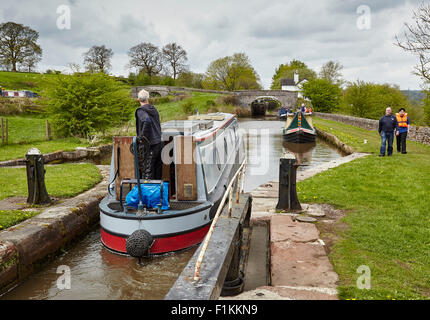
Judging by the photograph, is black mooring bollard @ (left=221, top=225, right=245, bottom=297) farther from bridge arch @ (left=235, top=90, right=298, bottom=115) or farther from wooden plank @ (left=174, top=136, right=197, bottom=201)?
bridge arch @ (left=235, top=90, right=298, bottom=115)

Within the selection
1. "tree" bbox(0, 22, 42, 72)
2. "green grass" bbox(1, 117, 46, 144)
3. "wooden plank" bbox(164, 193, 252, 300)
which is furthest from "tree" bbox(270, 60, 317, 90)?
"wooden plank" bbox(164, 193, 252, 300)

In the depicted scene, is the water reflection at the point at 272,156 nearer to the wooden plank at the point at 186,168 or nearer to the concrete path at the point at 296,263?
the concrete path at the point at 296,263

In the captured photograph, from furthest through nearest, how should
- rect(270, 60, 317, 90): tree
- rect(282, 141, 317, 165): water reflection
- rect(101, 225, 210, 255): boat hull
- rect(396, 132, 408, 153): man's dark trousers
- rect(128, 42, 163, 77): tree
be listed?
rect(270, 60, 317, 90): tree → rect(128, 42, 163, 77): tree → rect(282, 141, 317, 165): water reflection → rect(396, 132, 408, 153): man's dark trousers → rect(101, 225, 210, 255): boat hull

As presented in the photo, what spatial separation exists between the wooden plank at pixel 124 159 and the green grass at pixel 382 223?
325 cm

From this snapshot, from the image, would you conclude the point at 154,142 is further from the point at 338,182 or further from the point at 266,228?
the point at 338,182

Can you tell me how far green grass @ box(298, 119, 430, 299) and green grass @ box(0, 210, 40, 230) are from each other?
4.71 meters

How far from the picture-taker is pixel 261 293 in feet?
10.8

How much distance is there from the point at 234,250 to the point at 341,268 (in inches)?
47.1

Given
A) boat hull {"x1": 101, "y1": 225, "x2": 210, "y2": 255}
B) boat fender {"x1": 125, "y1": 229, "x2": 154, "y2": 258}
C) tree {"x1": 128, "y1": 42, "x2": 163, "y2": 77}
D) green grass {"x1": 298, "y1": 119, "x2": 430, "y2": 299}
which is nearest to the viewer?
green grass {"x1": 298, "y1": 119, "x2": 430, "y2": 299}

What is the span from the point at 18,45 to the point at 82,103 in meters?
38.8

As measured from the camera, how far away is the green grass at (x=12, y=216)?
17.4ft

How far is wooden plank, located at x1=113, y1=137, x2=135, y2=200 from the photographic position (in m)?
5.54

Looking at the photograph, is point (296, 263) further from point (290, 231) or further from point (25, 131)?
point (25, 131)

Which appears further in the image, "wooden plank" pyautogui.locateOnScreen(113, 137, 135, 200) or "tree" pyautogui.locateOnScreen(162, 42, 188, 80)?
"tree" pyautogui.locateOnScreen(162, 42, 188, 80)
